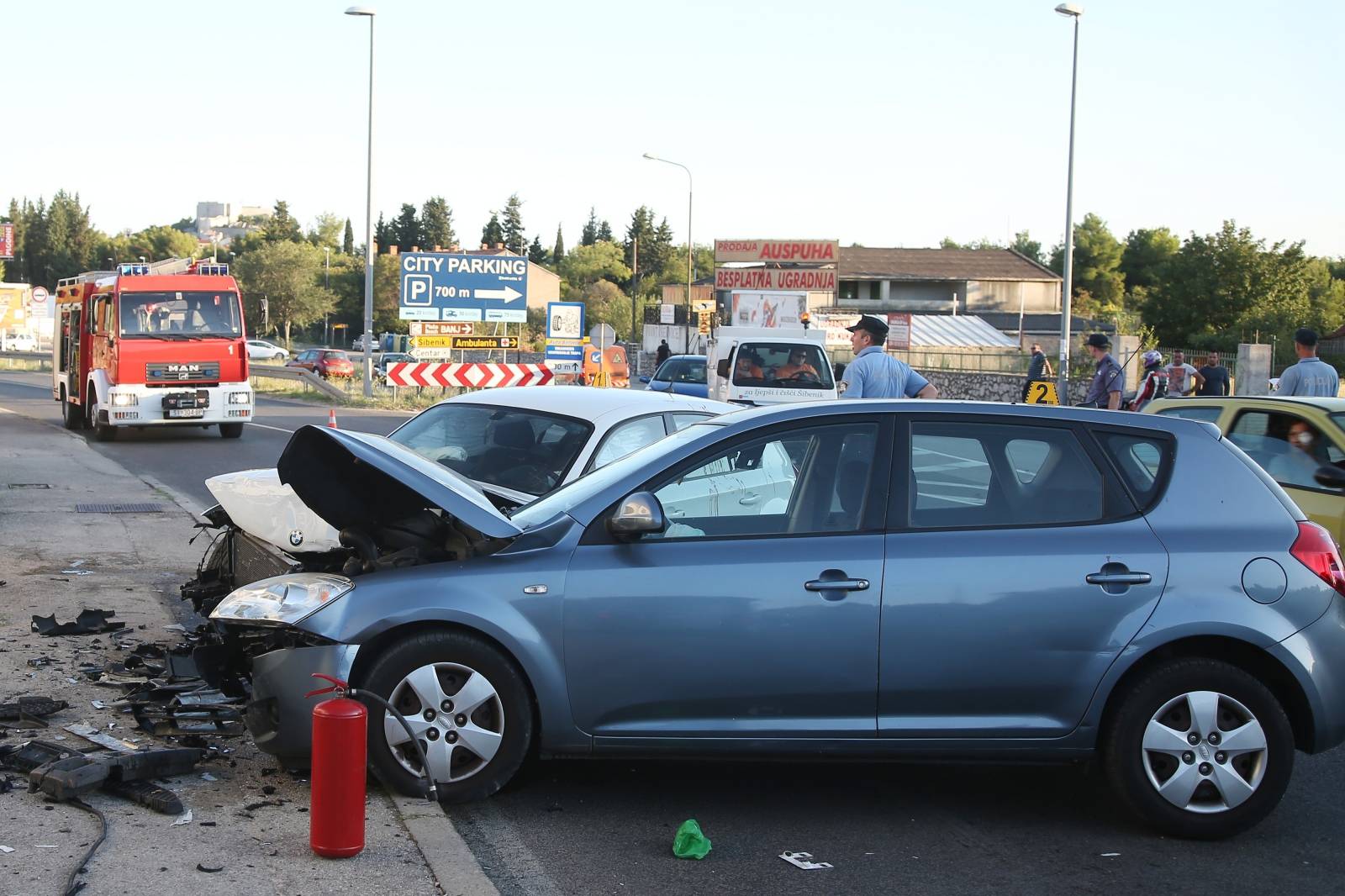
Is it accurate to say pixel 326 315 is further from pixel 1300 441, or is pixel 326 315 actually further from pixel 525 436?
pixel 1300 441

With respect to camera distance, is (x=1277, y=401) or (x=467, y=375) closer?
(x=1277, y=401)

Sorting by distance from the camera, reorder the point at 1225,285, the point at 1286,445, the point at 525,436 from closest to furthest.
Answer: the point at 525,436, the point at 1286,445, the point at 1225,285

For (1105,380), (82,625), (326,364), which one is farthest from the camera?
(326,364)

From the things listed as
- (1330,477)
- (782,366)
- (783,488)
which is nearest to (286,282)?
(782,366)

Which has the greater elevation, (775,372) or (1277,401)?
(1277,401)

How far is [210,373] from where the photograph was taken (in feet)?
73.8

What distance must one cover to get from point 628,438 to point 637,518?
10.2 ft

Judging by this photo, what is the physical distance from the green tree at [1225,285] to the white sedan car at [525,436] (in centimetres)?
5288

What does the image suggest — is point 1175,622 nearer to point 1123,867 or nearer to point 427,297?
point 1123,867

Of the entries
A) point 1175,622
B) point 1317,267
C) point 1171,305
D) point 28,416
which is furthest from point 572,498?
point 1317,267

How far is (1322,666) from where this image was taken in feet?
16.6

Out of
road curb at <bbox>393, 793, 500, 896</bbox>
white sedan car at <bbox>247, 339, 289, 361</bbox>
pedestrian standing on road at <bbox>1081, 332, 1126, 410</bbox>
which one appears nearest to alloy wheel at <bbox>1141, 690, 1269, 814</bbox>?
road curb at <bbox>393, 793, 500, 896</bbox>

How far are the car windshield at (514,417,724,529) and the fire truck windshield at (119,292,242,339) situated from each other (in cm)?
1837

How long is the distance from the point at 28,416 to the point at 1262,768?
1100 inches
